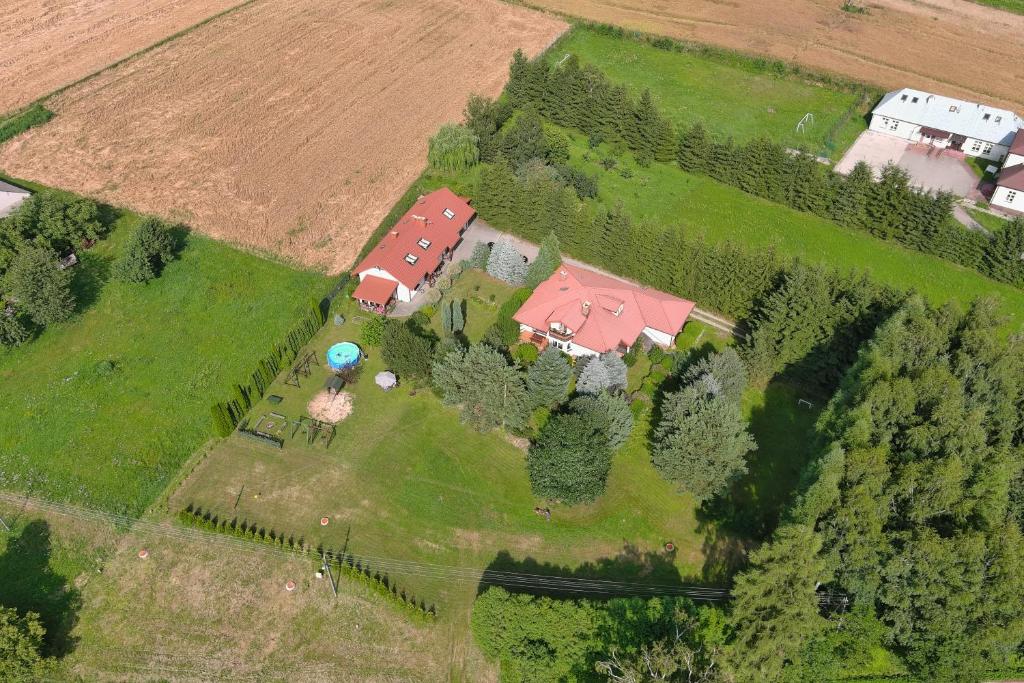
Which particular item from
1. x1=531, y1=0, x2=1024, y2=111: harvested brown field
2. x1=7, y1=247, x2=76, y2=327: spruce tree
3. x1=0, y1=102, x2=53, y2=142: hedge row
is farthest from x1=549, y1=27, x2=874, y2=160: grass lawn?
x1=7, y1=247, x2=76, y2=327: spruce tree

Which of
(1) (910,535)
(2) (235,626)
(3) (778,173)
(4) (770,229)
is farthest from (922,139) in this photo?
(2) (235,626)

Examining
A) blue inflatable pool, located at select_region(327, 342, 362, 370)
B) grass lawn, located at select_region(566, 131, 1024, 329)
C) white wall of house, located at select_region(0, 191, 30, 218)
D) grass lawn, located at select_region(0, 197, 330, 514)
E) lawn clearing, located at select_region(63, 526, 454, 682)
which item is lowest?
lawn clearing, located at select_region(63, 526, 454, 682)

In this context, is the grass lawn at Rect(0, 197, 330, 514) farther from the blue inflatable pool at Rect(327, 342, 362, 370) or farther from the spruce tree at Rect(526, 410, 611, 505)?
the spruce tree at Rect(526, 410, 611, 505)

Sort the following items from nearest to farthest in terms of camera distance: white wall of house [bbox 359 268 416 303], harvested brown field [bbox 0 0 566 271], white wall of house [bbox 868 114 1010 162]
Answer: white wall of house [bbox 359 268 416 303]
harvested brown field [bbox 0 0 566 271]
white wall of house [bbox 868 114 1010 162]

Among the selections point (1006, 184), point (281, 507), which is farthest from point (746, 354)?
point (1006, 184)

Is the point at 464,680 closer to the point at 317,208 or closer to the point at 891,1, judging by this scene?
the point at 317,208

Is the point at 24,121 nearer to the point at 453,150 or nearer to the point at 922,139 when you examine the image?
the point at 453,150
